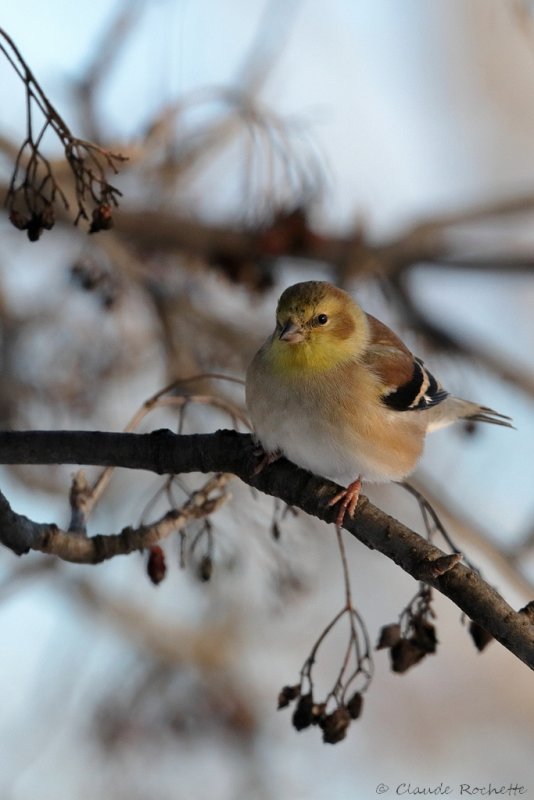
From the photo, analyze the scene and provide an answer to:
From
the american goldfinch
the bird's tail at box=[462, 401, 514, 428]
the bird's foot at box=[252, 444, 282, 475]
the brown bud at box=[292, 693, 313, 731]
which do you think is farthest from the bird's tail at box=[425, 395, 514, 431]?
the brown bud at box=[292, 693, 313, 731]

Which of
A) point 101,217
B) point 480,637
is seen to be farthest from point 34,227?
point 480,637

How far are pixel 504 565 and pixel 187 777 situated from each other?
2.08m

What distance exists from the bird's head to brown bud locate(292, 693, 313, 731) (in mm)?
1149

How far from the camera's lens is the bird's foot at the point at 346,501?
256 cm

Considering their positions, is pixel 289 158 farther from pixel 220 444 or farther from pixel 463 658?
pixel 463 658

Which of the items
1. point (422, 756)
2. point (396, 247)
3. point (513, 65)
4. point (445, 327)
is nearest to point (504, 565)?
point (445, 327)

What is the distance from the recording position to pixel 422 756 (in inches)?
265

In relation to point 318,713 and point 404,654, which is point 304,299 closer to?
point 404,654

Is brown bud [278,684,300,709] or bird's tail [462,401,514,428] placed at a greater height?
bird's tail [462,401,514,428]

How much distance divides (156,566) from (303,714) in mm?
637

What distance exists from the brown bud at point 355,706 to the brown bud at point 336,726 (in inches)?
0.9

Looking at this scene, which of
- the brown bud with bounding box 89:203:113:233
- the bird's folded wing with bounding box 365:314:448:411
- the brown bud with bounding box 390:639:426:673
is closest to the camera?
the brown bud with bounding box 89:203:113:233

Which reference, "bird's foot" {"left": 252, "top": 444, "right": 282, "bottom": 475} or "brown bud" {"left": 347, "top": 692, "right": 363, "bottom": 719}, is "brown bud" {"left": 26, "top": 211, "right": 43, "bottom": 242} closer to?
"bird's foot" {"left": 252, "top": 444, "right": 282, "bottom": 475}

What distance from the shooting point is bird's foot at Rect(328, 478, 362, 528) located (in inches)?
101
